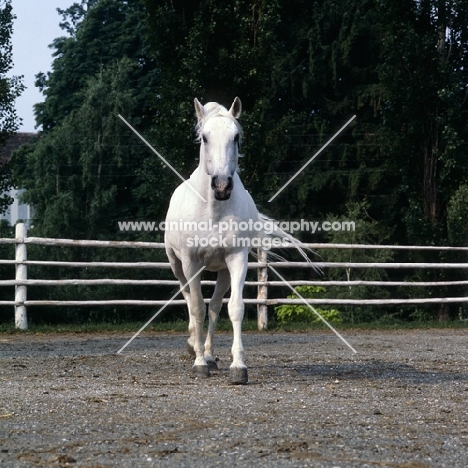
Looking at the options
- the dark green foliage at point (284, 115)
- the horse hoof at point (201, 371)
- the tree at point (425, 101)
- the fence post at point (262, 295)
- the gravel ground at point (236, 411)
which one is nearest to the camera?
the gravel ground at point (236, 411)

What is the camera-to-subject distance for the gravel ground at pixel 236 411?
4133mm

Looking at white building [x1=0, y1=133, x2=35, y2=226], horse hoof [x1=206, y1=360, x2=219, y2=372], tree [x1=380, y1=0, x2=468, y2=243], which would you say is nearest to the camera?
horse hoof [x1=206, y1=360, x2=219, y2=372]

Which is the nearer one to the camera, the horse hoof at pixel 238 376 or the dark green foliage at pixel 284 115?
the horse hoof at pixel 238 376

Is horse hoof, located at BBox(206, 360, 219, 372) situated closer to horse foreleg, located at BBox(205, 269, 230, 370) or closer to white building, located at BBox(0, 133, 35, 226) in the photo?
horse foreleg, located at BBox(205, 269, 230, 370)

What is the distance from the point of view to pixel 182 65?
19.1m

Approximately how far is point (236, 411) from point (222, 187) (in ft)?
6.43

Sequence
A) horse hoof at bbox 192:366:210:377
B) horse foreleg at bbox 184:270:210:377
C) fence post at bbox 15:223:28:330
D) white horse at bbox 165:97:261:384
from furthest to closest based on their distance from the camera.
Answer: fence post at bbox 15:223:28:330 < horse foreleg at bbox 184:270:210:377 < horse hoof at bbox 192:366:210:377 < white horse at bbox 165:97:261:384

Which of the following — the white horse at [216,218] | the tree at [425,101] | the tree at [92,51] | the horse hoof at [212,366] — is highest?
the tree at [92,51]

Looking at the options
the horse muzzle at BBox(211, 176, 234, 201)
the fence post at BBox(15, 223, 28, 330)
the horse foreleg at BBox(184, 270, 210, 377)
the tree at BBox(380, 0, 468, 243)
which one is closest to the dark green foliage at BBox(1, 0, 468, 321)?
the tree at BBox(380, 0, 468, 243)

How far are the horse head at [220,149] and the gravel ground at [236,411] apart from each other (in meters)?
1.45

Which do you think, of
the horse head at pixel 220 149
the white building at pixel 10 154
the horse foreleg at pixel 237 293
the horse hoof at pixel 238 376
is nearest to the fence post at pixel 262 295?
the horse foreleg at pixel 237 293

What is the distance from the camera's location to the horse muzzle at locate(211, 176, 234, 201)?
6.86 m

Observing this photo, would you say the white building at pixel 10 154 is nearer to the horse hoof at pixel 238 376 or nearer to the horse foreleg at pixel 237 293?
the horse foreleg at pixel 237 293

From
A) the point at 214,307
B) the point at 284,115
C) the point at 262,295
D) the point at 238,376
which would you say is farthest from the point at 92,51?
the point at 238,376
